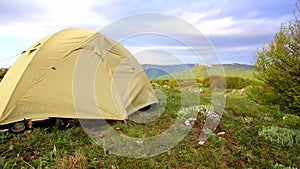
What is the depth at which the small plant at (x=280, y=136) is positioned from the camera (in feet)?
21.5

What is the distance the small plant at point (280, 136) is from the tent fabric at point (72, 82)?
3.39m

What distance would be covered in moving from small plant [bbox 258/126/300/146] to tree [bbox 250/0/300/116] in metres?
3.68

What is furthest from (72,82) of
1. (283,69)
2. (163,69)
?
(283,69)

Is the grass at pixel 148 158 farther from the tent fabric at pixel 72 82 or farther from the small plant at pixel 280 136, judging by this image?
the tent fabric at pixel 72 82

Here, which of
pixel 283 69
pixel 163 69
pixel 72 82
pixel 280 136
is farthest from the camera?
pixel 283 69

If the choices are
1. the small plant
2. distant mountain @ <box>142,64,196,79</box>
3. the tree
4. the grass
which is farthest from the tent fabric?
the tree

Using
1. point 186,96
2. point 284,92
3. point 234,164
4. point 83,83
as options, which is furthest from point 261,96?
point 83,83

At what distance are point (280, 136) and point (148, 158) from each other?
12.5 feet

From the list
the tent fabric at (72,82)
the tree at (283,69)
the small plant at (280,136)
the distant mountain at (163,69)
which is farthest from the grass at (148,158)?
the tree at (283,69)

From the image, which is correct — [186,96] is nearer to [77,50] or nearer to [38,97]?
[77,50]

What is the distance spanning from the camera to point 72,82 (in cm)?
660

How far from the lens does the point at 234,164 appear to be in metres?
5.05

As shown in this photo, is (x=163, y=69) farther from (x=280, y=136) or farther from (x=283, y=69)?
(x=283, y=69)

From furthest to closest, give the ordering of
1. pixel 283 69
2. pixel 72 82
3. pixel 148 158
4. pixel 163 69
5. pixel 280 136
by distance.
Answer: pixel 283 69 → pixel 163 69 → pixel 280 136 → pixel 72 82 → pixel 148 158
